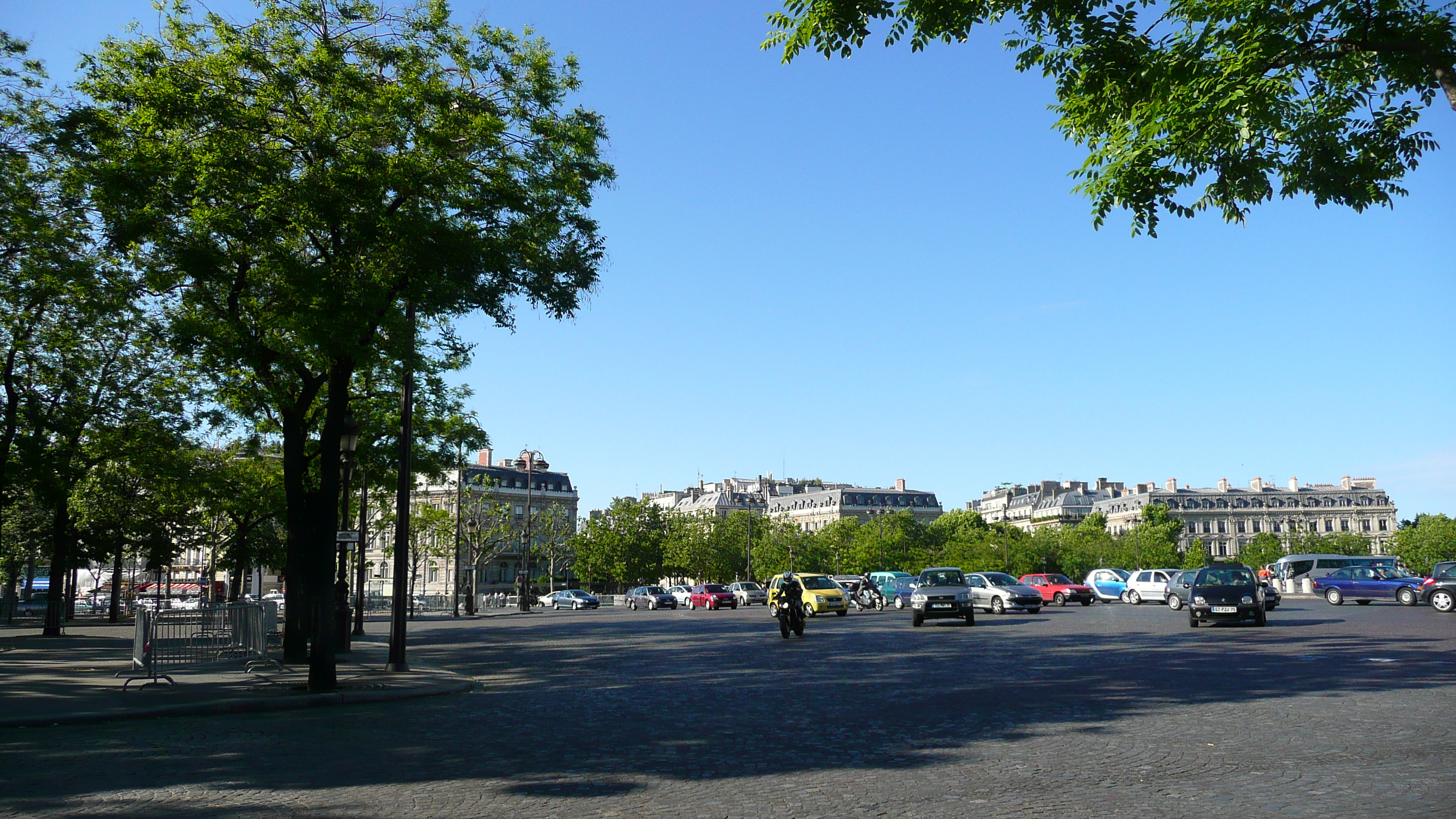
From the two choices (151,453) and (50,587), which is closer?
(151,453)

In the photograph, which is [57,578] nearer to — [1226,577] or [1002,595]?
[1002,595]

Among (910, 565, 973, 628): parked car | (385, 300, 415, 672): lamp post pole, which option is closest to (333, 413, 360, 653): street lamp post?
(385, 300, 415, 672): lamp post pole

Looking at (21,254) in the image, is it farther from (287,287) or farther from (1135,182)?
(1135,182)

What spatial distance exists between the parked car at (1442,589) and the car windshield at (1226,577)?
407 inches

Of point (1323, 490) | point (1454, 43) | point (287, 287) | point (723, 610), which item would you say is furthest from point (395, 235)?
point (1323, 490)

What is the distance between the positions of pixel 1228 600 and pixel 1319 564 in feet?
102

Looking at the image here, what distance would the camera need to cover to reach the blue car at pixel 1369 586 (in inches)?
1537

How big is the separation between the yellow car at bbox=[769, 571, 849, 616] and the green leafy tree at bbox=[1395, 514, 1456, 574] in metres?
89.5

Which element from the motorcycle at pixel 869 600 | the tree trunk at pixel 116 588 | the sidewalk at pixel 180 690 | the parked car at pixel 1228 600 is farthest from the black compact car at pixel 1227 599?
the tree trunk at pixel 116 588

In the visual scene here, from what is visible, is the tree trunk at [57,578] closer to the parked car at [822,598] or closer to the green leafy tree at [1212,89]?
the parked car at [822,598]

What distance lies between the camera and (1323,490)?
16288 cm

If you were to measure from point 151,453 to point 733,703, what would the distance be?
2108 cm

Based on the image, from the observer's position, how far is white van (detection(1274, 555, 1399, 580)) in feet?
157

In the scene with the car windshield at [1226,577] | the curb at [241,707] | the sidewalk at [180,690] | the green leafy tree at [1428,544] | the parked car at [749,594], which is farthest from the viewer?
the green leafy tree at [1428,544]
